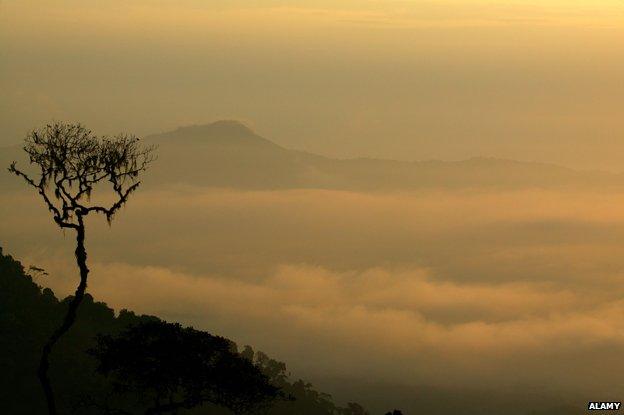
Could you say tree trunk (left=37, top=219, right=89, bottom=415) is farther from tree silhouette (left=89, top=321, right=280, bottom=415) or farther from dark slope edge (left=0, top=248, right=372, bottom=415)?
dark slope edge (left=0, top=248, right=372, bottom=415)

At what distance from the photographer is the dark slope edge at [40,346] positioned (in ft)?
296

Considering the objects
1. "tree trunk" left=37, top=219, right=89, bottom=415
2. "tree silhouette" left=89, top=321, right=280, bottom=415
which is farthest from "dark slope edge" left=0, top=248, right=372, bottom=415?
"tree trunk" left=37, top=219, right=89, bottom=415

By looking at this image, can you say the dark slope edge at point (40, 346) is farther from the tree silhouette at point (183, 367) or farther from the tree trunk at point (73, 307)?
the tree trunk at point (73, 307)

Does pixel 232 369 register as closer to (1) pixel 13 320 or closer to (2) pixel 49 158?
(2) pixel 49 158

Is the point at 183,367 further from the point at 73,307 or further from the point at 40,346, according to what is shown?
the point at 40,346

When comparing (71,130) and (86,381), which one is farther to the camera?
(86,381)

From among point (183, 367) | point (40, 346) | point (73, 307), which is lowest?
point (183, 367)

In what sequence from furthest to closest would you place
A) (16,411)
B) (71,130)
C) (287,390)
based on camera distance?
(287,390), (16,411), (71,130)

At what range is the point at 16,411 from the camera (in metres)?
88.3

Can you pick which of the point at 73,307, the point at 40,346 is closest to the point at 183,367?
the point at 73,307

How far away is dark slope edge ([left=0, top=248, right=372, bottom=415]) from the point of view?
90125mm

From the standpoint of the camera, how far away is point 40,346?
96.9 m

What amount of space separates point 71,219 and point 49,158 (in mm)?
3622

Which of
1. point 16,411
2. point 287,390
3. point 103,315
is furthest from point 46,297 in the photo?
point 287,390
